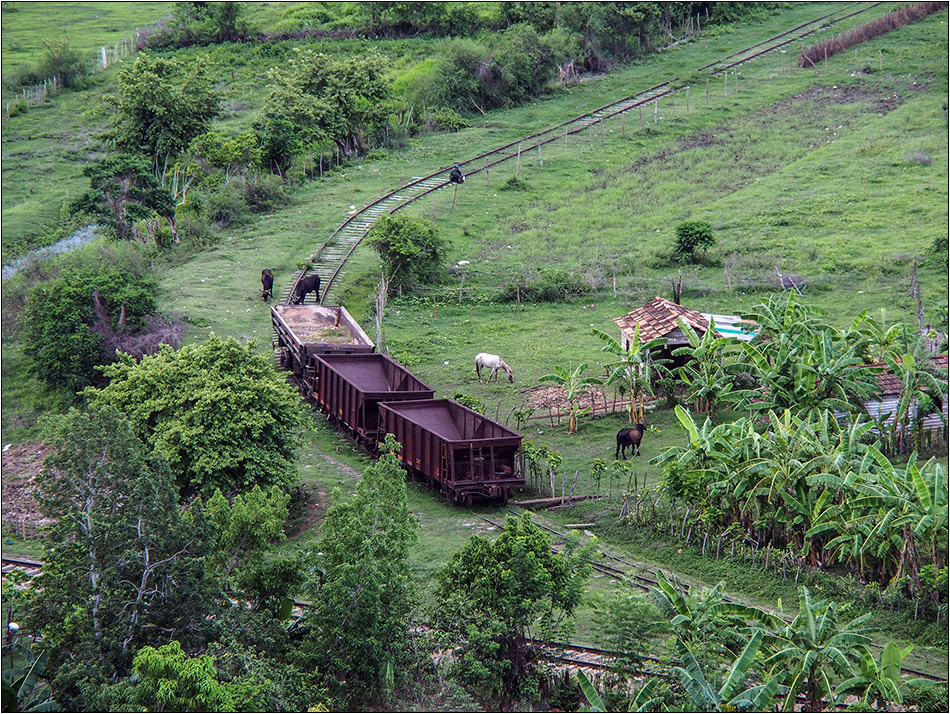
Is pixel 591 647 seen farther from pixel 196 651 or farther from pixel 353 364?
pixel 353 364

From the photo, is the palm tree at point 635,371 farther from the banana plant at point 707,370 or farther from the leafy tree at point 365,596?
the leafy tree at point 365,596

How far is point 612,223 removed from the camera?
148ft

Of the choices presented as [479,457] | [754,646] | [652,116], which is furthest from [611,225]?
[754,646]

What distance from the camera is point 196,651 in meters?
17.0

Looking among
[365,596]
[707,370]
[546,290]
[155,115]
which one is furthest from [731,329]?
[155,115]

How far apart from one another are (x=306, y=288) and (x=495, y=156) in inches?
751

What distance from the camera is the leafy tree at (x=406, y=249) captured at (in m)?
38.7

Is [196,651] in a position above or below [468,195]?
below

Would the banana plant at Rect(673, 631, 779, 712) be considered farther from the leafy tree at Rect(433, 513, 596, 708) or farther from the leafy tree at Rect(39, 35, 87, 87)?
the leafy tree at Rect(39, 35, 87, 87)

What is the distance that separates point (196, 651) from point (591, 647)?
616cm

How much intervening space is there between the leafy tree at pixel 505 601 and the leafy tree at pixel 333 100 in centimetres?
3471

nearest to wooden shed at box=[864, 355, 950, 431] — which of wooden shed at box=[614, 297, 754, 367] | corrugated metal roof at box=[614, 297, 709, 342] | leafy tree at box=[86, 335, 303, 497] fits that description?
wooden shed at box=[614, 297, 754, 367]

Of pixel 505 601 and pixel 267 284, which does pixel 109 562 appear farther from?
pixel 267 284

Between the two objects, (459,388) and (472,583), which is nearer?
(472,583)
